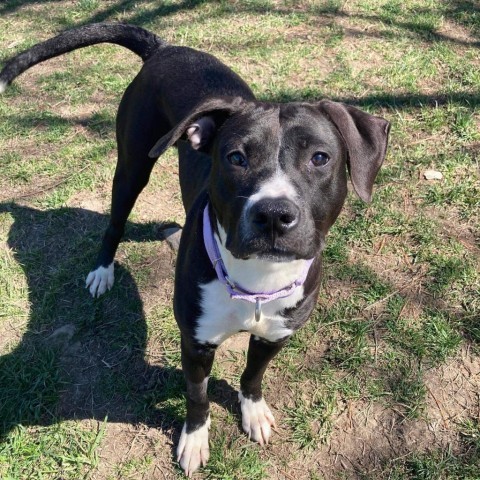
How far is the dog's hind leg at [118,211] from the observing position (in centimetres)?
367

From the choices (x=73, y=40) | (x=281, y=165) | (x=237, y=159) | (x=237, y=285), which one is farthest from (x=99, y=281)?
(x=281, y=165)

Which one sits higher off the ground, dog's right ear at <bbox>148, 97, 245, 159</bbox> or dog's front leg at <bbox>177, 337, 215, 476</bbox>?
dog's right ear at <bbox>148, 97, 245, 159</bbox>

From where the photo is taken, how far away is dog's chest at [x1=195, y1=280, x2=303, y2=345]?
2.59 m

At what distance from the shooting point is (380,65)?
568cm

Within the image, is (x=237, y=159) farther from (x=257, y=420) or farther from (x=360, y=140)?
(x=257, y=420)

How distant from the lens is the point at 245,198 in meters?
2.17

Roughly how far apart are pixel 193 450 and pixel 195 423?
145 millimetres

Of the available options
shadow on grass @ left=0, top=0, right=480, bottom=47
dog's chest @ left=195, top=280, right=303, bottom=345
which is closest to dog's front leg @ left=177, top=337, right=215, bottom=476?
dog's chest @ left=195, top=280, right=303, bottom=345

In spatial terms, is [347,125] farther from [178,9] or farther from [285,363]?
[178,9]

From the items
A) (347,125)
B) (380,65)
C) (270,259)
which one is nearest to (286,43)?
(380,65)

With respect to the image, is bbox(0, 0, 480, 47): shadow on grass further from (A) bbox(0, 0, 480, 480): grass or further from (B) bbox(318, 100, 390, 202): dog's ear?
(B) bbox(318, 100, 390, 202): dog's ear

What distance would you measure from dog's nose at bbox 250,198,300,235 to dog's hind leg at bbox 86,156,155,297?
1.68 meters

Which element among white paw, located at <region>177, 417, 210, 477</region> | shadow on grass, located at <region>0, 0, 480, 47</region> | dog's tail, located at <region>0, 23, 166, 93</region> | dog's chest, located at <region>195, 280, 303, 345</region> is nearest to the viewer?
dog's chest, located at <region>195, 280, 303, 345</region>

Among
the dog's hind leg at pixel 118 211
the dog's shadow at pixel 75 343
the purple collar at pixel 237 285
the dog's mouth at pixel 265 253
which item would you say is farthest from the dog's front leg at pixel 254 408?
the dog's hind leg at pixel 118 211
